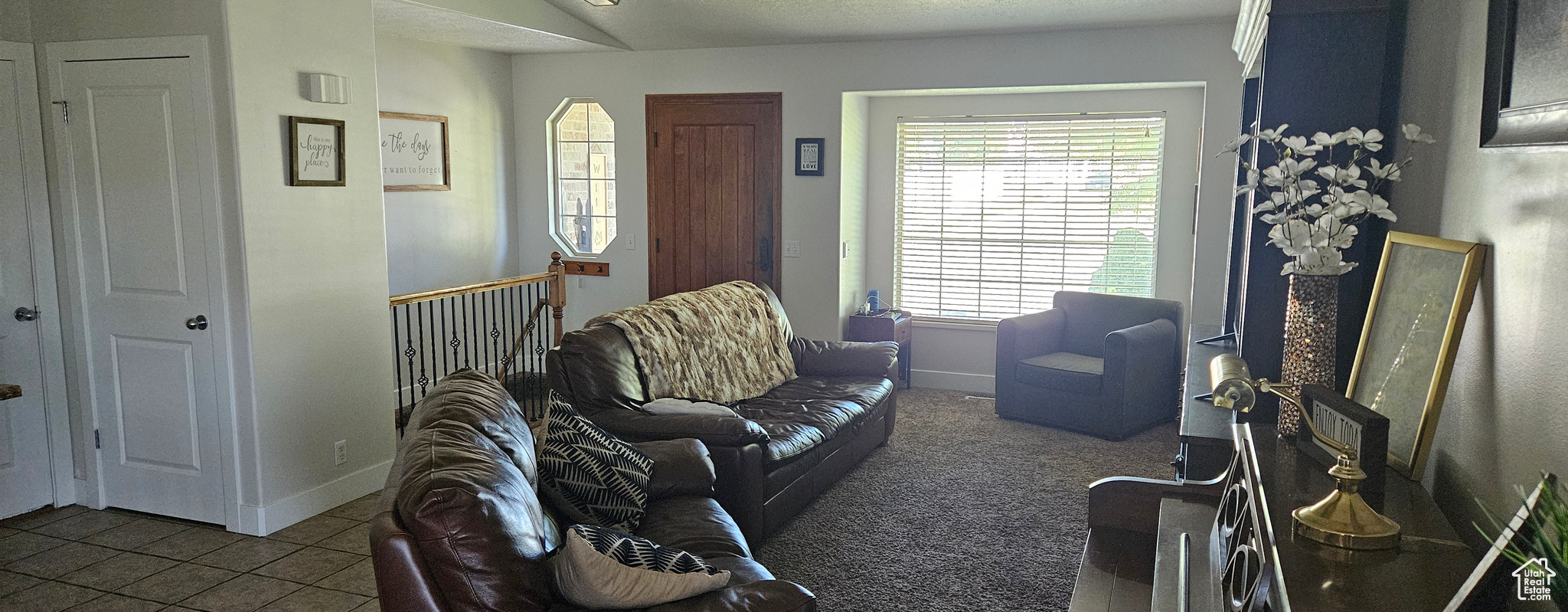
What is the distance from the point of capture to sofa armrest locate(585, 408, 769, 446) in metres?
3.36

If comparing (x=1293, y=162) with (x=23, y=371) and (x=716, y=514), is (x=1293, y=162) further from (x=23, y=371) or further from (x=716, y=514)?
(x=23, y=371)

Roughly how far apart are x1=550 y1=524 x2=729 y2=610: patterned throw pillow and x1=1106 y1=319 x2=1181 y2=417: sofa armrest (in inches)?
141

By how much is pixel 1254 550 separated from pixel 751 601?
977 mm

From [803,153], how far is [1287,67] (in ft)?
12.9

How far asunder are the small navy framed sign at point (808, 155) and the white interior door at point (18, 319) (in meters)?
3.81

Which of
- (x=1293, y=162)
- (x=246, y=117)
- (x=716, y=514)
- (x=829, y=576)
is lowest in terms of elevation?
(x=829, y=576)

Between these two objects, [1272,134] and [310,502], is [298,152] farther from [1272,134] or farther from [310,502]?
[1272,134]

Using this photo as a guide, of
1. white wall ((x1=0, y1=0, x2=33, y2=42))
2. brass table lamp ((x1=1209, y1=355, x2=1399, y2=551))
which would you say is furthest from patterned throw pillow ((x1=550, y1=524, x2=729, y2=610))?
white wall ((x1=0, y1=0, x2=33, y2=42))

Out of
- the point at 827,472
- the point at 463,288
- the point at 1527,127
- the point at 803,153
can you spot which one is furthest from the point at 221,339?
the point at 1527,127

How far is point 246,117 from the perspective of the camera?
11.4 feet

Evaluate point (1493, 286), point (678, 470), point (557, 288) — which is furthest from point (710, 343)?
point (1493, 286)

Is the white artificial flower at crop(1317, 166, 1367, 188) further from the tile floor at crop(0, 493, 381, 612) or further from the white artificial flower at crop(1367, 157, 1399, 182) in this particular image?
the tile floor at crop(0, 493, 381, 612)

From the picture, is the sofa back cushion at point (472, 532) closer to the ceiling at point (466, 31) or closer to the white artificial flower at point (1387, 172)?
the white artificial flower at point (1387, 172)

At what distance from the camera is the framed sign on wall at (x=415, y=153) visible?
558cm
